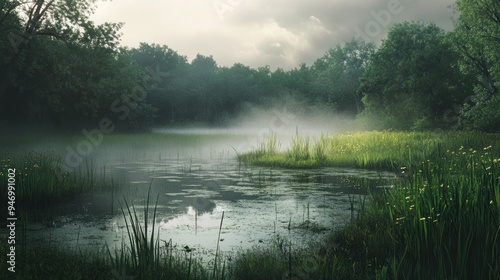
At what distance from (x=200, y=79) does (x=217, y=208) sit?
69.9 metres

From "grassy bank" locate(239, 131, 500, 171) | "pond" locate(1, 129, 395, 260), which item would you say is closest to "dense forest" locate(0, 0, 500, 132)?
"grassy bank" locate(239, 131, 500, 171)

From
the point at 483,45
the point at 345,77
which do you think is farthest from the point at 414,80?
the point at 345,77

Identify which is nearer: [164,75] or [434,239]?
[434,239]

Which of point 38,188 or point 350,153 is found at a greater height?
point 350,153

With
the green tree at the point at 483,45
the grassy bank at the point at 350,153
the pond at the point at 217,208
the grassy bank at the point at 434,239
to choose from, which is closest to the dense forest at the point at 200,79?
the green tree at the point at 483,45

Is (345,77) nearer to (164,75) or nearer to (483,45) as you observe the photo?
(164,75)

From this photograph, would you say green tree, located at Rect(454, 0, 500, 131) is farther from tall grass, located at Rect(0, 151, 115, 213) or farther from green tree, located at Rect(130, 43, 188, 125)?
green tree, located at Rect(130, 43, 188, 125)

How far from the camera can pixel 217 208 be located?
1030cm

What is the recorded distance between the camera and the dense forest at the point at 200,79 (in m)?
28.1

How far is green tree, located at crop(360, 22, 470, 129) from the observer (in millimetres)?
43875

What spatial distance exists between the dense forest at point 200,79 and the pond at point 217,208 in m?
15.1

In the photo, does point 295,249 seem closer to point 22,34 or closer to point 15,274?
point 15,274

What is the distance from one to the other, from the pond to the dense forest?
15.1m

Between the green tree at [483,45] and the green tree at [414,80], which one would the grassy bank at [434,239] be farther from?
the green tree at [414,80]
